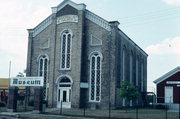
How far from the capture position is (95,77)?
37.1m

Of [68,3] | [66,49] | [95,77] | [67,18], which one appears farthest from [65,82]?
[68,3]

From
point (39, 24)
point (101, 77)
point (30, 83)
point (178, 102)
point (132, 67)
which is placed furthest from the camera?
point (132, 67)

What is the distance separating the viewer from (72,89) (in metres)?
37.2

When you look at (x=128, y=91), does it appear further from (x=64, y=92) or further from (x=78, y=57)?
(x=64, y=92)

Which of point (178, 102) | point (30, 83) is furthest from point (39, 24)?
point (178, 102)

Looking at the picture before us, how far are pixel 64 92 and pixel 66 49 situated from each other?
226 inches

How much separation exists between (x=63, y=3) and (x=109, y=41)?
8.82 metres

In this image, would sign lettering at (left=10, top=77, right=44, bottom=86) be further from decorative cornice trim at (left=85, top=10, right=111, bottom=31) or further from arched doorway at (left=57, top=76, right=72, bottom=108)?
decorative cornice trim at (left=85, top=10, right=111, bottom=31)

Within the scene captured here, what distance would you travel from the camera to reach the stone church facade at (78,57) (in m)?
36.3

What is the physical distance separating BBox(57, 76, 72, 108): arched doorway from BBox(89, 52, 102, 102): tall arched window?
296 cm

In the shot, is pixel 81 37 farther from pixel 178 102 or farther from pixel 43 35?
pixel 178 102

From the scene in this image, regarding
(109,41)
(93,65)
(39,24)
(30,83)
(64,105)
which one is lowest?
(64,105)

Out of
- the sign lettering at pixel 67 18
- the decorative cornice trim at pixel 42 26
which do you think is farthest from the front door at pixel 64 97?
the decorative cornice trim at pixel 42 26

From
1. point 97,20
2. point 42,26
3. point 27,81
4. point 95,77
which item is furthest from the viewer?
point 42,26
